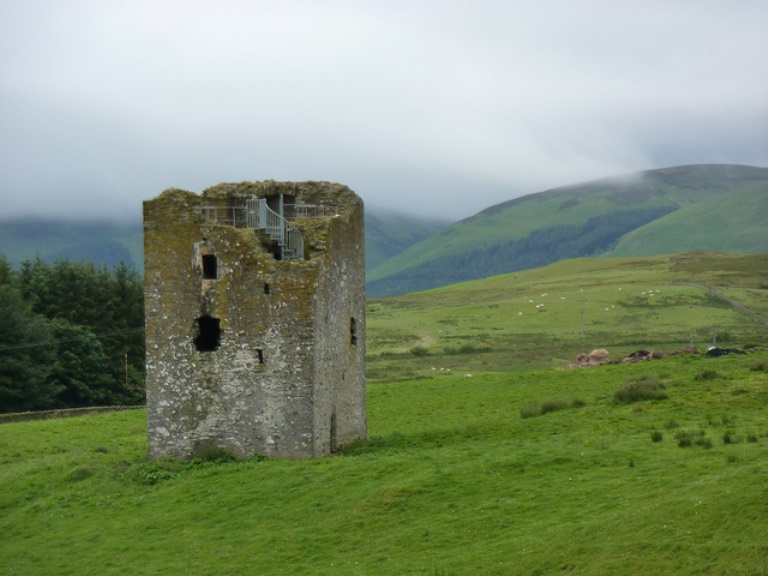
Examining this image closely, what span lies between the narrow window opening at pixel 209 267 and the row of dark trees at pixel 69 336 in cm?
3380

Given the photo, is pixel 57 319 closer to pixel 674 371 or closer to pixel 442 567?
pixel 674 371

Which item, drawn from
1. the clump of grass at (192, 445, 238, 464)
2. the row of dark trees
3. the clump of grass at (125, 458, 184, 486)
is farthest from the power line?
the clump of grass at (192, 445, 238, 464)

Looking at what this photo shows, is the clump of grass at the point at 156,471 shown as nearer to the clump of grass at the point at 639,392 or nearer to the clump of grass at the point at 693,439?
the clump of grass at the point at 693,439

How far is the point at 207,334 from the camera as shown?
3247 cm

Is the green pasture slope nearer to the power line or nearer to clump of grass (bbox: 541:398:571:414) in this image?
clump of grass (bbox: 541:398:571:414)

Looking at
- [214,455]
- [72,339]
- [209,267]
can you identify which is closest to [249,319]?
[209,267]

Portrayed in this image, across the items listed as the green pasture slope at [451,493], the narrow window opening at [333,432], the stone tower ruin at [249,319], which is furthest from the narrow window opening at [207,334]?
the narrow window opening at [333,432]

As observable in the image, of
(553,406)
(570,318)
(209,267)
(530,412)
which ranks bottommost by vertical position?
(530,412)

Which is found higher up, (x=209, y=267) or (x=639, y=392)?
(x=209, y=267)

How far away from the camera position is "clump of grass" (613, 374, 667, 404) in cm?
3531

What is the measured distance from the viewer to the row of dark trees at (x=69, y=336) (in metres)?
63.9

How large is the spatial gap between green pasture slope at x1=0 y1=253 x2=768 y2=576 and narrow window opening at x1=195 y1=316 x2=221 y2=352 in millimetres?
3202

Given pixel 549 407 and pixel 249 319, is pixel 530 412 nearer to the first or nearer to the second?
pixel 549 407

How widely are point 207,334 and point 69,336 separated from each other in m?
39.8
